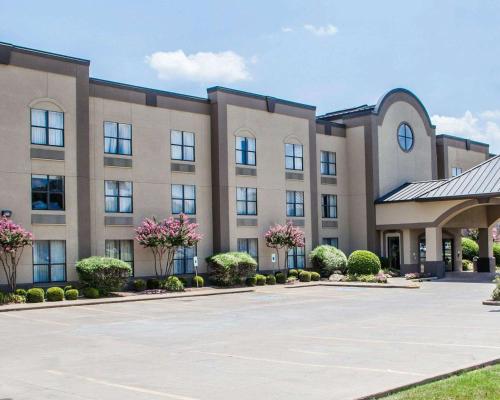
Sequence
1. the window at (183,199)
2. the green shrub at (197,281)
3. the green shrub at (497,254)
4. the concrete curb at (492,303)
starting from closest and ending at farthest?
the concrete curb at (492,303) → the green shrub at (197,281) → the window at (183,199) → the green shrub at (497,254)

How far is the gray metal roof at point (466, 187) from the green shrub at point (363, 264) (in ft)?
16.7

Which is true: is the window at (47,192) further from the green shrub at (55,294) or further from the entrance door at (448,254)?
the entrance door at (448,254)

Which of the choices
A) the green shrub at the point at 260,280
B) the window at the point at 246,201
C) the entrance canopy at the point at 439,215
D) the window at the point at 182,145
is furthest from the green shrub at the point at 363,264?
the window at the point at 182,145

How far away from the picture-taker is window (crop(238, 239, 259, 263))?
38.0m

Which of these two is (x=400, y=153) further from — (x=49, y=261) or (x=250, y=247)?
(x=49, y=261)

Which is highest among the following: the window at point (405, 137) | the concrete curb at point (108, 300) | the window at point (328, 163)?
the window at point (405, 137)

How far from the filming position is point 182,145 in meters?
35.7

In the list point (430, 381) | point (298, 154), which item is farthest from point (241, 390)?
point (298, 154)

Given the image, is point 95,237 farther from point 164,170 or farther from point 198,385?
point 198,385

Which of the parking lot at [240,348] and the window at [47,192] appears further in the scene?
the window at [47,192]

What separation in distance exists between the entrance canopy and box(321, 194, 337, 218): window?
281 cm

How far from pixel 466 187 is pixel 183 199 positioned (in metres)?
16.4

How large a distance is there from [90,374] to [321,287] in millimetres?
24844

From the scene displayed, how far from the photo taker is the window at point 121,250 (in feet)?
106
